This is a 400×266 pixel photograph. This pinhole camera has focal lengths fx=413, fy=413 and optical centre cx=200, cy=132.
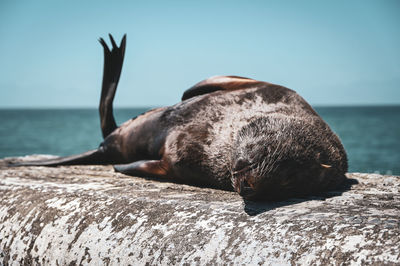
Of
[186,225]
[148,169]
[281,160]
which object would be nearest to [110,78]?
[148,169]

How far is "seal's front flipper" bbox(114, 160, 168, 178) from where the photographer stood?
373 cm

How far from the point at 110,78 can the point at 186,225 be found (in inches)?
137

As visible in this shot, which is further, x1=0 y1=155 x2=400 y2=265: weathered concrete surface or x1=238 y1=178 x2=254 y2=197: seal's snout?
x1=238 y1=178 x2=254 y2=197: seal's snout

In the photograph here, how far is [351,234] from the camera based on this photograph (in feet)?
6.18

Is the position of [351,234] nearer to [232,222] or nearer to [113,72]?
[232,222]

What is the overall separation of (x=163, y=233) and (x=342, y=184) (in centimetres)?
169

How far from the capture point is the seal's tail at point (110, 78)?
530 centimetres

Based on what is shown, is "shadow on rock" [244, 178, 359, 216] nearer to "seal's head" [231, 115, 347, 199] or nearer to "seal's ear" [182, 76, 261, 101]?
"seal's head" [231, 115, 347, 199]

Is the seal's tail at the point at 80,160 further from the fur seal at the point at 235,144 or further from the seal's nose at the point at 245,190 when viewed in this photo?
the seal's nose at the point at 245,190

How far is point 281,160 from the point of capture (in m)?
2.62

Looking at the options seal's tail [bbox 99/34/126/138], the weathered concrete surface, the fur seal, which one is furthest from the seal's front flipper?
seal's tail [bbox 99/34/126/138]

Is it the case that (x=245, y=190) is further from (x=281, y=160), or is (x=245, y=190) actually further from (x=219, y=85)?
(x=219, y=85)

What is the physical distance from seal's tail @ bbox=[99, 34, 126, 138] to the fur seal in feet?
1.25

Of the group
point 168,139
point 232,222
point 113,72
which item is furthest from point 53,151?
point 232,222
